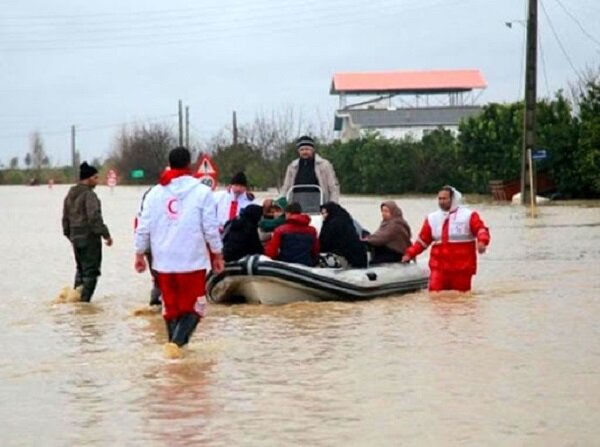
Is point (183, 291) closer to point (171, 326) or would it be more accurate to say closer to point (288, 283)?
point (171, 326)

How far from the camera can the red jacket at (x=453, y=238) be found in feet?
54.2

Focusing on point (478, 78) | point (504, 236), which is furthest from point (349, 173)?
point (504, 236)

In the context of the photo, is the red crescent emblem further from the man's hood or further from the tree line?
the tree line

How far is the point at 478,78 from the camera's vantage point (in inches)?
4102

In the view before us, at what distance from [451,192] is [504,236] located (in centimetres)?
1468

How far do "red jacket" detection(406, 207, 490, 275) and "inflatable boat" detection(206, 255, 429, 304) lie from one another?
80 centimetres

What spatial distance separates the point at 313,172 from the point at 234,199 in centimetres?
106

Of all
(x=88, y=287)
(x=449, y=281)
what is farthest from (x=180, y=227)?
(x=88, y=287)

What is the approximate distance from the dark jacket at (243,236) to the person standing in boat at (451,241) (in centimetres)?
191

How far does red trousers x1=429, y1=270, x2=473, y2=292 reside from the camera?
16.8 m

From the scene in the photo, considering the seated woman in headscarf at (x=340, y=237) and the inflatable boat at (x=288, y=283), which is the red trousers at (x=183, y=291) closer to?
the inflatable boat at (x=288, y=283)

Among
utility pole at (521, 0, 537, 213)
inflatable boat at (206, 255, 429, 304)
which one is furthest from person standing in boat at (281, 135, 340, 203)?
utility pole at (521, 0, 537, 213)

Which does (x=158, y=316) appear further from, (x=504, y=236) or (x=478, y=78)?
(x=478, y=78)

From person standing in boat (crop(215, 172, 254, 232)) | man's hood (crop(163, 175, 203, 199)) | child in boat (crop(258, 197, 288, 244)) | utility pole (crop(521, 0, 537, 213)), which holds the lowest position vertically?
child in boat (crop(258, 197, 288, 244))
